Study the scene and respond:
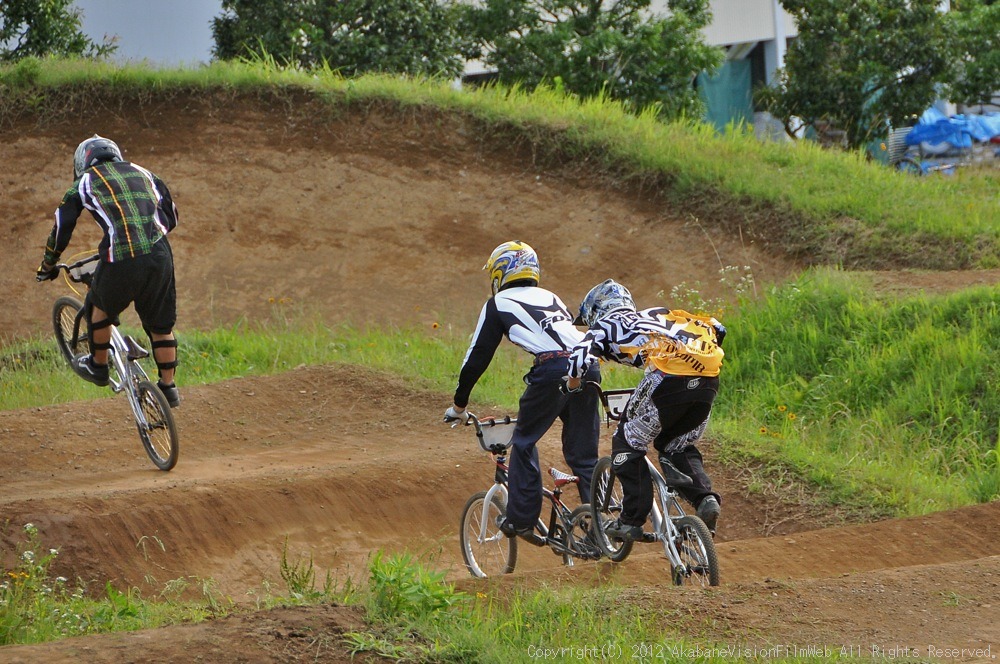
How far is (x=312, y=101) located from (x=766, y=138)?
23.2 ft

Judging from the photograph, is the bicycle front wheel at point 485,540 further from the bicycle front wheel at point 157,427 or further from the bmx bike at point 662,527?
the bicycle front wheel at point 157,427

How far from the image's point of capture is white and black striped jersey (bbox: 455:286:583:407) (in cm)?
680

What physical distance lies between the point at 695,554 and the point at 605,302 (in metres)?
1.41

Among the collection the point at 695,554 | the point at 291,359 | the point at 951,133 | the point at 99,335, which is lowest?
the point at 291,359

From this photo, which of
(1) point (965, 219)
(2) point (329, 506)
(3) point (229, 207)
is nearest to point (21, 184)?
(3) point (229, 207)

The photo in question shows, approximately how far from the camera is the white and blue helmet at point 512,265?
7008 millimetres

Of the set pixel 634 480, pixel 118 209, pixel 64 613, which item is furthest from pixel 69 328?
pixel 634 480

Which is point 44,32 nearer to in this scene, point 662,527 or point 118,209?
point 118,209

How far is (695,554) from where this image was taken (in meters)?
6.04

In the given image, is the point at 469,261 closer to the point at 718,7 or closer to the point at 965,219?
the point at 965,219

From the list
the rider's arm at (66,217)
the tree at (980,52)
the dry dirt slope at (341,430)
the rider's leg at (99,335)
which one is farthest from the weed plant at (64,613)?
the tree at (980,52)

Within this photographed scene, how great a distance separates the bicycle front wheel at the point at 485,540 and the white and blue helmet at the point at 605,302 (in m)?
1.32

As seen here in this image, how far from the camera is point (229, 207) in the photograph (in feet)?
57.2

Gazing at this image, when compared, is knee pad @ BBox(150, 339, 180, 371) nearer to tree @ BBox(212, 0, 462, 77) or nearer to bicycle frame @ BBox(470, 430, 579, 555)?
bicycle frame @ BBox(470, 430, 579, 555)
